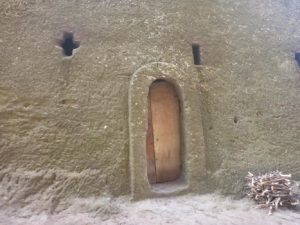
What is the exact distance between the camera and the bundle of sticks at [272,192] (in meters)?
4.18

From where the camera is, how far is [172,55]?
4.78 meters

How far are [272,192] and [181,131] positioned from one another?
5.19 feet

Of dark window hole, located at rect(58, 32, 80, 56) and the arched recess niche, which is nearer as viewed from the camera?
the arched recess niche

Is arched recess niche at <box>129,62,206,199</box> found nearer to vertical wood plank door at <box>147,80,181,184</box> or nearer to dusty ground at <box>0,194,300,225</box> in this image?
vertical wood plank door at <box>147,80,181,184</box>

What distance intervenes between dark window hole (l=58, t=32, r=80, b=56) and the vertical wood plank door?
1351mm

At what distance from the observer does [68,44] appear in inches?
175

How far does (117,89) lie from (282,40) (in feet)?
10.9

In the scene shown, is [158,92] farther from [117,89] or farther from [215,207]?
[215,207]

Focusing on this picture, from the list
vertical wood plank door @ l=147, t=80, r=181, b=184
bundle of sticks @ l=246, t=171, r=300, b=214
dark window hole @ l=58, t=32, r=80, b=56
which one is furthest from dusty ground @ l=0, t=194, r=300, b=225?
dark window hole @ l=58, t=32, r=80, b=56

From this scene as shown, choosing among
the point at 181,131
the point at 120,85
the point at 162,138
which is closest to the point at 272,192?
the point at 181,131

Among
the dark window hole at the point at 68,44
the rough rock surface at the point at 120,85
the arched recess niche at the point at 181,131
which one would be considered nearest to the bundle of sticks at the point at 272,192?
the rough rock surface at the point at 120,85

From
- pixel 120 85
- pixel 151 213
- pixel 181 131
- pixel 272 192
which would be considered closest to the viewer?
pixel 151 213

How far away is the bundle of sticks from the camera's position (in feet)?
13.7

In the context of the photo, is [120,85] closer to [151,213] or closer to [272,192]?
[151,213]
